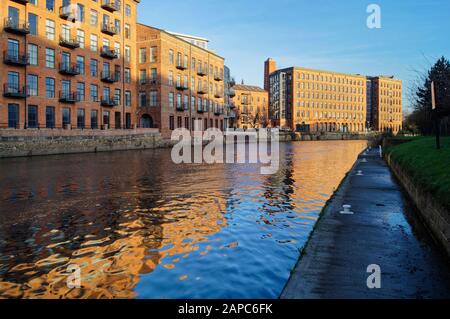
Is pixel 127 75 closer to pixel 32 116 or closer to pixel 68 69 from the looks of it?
pixel 68 69

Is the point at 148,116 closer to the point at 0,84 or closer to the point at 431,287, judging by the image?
the point at 0,84

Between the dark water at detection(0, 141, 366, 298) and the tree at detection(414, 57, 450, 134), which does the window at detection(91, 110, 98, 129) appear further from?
the tree at detection(414, 57, 450, 134)

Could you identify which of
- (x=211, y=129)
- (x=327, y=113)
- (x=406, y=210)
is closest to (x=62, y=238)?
(x=406, y=210)

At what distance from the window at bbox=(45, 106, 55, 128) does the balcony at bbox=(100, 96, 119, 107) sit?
25.8ft

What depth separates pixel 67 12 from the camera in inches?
1656

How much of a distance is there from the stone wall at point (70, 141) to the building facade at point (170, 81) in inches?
285

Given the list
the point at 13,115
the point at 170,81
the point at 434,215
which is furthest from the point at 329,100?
the point at 434,215

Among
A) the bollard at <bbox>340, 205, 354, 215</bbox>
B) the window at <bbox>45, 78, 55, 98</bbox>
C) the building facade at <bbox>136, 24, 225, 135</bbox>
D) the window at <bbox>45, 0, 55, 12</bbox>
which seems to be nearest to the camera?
the bollard at <bbox>340, 205, 354, 215</bbox>

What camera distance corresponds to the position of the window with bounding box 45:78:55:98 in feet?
133

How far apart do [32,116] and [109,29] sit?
1672cm

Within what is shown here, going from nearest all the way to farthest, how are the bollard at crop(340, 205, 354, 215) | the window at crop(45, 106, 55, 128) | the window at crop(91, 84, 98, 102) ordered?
the bollard at crop(340, 205, 354, 215), the window at crop(45, 106, 55, 128), the window at crop(91, 84, 98, 102)

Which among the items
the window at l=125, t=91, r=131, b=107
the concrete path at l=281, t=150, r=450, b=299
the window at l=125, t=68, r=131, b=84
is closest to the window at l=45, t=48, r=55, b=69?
the window at l=125, t=68, r=131, b=84

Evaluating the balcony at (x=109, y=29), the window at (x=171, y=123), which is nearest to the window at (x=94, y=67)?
the balcony at (x=109, y=29)

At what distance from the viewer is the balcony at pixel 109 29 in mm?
48381
